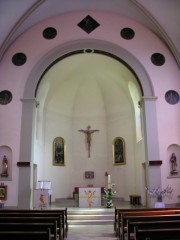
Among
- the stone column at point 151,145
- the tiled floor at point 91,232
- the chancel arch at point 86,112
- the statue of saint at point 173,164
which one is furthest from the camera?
the chancel arch at point 86,112

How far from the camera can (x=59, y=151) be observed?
52.6 ft

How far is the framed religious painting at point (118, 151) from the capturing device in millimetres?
15742

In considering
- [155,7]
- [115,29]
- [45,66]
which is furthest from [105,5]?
[45,66]

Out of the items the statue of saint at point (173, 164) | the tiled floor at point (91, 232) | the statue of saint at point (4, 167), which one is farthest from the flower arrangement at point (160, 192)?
the statue of saint at point (4, 167)

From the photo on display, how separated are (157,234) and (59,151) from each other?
39.5ft

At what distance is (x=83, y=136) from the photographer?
17.0 metres

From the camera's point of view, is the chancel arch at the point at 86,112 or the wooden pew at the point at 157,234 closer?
the wooden pew at the point at 157,234

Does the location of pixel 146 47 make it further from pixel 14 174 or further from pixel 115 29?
pixel 14 174

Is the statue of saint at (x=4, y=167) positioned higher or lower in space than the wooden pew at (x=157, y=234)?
higher

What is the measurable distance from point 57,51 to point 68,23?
1.41 meters

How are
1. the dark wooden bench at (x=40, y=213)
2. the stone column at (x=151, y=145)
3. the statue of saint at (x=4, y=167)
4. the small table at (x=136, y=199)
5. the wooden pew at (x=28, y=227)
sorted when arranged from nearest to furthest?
the wooden pew at (x=28, y=227), the dark wooden bench at (x=40, y=213), the stone column at (x=151, y=145), the statue of saint at (x=4, y=167), the small table at (x=136, y=199)

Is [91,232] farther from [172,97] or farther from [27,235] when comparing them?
[172,97]

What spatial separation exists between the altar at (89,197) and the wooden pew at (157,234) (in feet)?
27.9

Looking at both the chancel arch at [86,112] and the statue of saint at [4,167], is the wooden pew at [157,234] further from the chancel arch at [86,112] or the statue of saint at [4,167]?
the chancel arch at [86,112]
